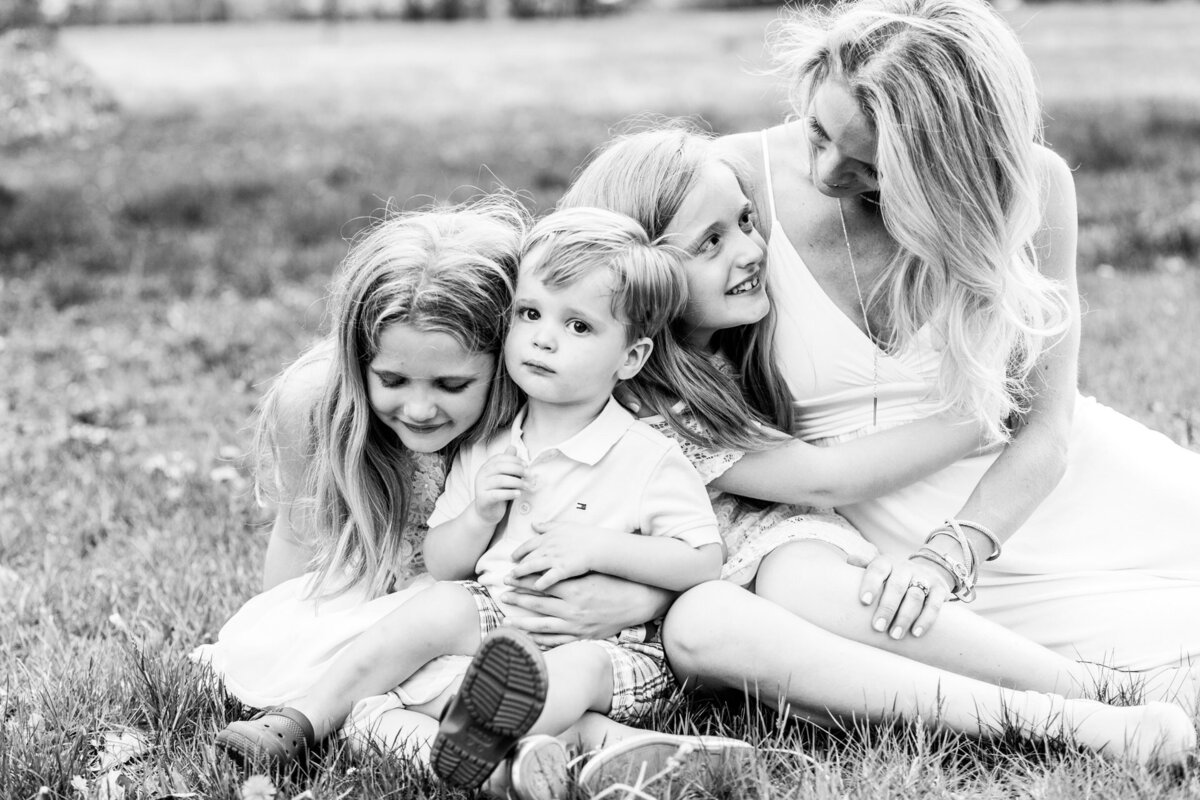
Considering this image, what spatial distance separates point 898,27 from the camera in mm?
2609

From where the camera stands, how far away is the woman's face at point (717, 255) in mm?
2684

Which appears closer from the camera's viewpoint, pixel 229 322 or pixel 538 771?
pixel 538 771

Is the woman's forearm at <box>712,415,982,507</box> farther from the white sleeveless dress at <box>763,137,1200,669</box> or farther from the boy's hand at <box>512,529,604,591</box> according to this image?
the boy's hand at <box>512,529,604,591</box>

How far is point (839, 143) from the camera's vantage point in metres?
2.68

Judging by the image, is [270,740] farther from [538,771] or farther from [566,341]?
[566,341]

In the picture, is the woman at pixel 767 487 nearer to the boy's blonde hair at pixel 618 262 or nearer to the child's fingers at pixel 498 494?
the boy's blonde hair at pixel 618 262

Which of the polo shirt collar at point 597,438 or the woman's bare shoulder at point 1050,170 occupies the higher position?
the woman's bare shoulder at point 1050,170

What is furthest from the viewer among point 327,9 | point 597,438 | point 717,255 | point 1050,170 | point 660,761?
point 327,9

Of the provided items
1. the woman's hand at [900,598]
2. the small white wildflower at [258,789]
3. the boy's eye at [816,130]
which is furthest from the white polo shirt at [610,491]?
the boy's eye at [816,130]

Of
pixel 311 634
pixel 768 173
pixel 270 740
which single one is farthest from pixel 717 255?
pixel 270 740

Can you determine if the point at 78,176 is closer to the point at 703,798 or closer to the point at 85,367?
the point at 85,367

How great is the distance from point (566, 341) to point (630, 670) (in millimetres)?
656

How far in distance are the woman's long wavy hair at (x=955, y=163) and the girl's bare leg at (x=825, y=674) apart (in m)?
0.58

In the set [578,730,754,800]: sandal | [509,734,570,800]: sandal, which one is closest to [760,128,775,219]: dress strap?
[578,730,754,800]: sandal
